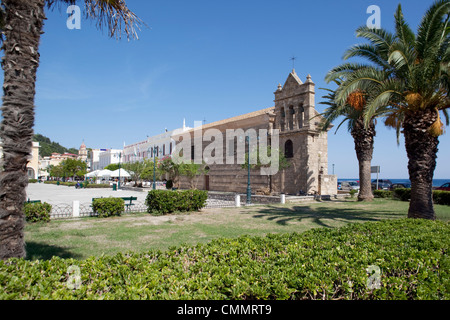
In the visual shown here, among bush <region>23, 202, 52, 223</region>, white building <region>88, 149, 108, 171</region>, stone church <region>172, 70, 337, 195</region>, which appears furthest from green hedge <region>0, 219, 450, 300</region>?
white building <region>88, 149, 108, 171</region>

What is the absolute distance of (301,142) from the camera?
2386cm

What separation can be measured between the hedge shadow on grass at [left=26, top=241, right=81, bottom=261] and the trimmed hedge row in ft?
69.1

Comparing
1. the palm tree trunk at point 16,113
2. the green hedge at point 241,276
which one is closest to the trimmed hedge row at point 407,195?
the green hedge at point 241,276

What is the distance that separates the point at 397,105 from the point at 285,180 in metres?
14.7

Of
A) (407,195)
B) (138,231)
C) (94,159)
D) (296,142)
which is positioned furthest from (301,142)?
(94,159)

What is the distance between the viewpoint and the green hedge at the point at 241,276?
2637 mm

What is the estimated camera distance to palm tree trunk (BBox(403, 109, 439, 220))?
9.89 m

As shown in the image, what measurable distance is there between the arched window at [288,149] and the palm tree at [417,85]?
45.9 feet

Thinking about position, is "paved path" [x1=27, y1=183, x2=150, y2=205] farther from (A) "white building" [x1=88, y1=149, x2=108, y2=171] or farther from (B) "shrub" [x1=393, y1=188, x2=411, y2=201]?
(A) "white building" [x1=88, y1=149, x2=108, y2=171]

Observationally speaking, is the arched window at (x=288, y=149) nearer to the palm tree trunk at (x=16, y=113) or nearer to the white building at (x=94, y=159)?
the palm tree trunk at (x=16, y=113)

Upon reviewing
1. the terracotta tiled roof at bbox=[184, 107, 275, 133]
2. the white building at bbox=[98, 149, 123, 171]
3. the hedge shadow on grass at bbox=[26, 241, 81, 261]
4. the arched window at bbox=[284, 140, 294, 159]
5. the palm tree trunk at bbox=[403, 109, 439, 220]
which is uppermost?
the terracotta tiled roof at bbox=[184, 107, 275, 133]

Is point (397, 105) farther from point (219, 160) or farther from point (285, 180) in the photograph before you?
point (219, 160)

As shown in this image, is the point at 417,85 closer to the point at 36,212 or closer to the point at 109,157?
the point at 36,212
